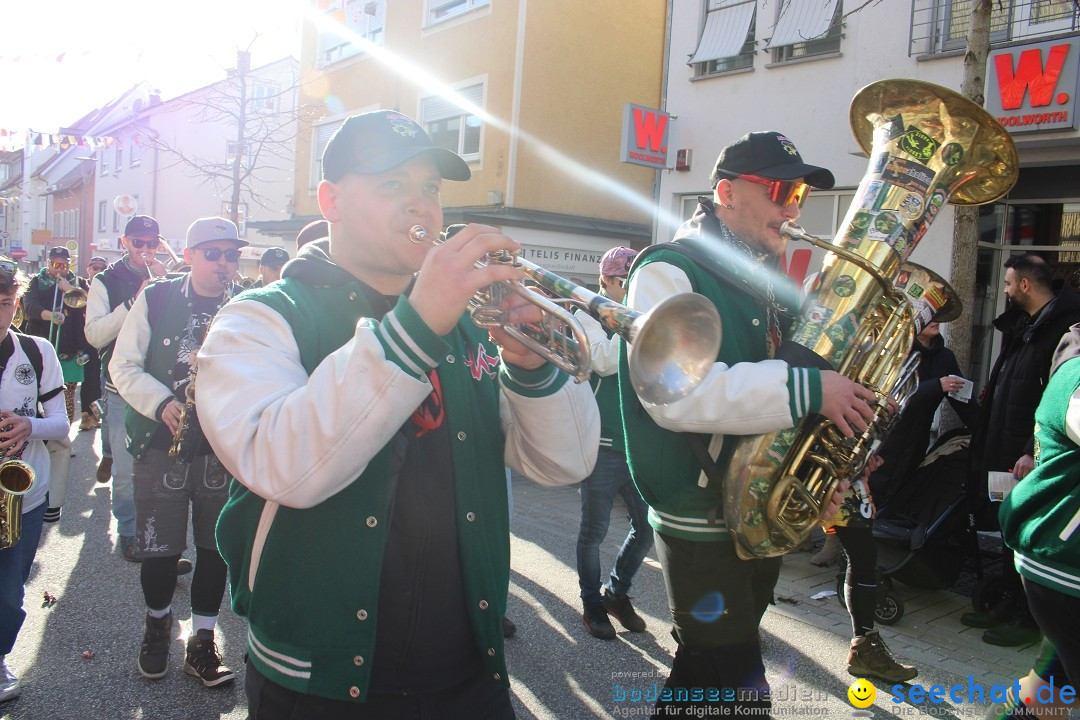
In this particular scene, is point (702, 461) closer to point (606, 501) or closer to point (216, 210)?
point (606, 501)

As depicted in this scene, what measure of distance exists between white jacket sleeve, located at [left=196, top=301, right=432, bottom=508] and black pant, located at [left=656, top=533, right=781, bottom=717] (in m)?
1.44

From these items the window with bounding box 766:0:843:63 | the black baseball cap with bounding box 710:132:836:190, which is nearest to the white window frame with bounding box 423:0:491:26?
the window with bounding box 766:0:843:63

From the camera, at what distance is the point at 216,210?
91.4 ft

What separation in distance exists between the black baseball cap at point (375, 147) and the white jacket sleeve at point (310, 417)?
528 millimetres

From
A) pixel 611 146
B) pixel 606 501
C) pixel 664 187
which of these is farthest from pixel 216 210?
pixel 606 501

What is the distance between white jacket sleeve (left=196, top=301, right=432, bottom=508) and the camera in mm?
1467

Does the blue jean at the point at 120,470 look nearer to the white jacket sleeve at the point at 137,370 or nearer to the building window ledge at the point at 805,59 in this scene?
the white jacket sleeve at the point at 137,370

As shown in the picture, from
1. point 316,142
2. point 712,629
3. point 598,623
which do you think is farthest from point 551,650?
point 316,142

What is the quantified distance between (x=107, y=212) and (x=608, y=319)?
1614 inches

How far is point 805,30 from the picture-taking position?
32.1 ft

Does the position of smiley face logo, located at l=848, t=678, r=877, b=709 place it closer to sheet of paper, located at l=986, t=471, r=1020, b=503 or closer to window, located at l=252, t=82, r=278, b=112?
sheet of paper, located at l=986, t=471, r=1020, b=503

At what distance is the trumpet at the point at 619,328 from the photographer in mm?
1729

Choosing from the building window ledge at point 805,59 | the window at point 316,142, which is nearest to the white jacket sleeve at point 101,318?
the building window ledge at point 805,59

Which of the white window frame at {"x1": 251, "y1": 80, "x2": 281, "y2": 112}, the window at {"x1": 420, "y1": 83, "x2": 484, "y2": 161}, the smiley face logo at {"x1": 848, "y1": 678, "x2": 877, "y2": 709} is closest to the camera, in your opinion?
the smiley face logo at {"x1": 848, "y1": 678, "x2": 877, "y2": 709}
